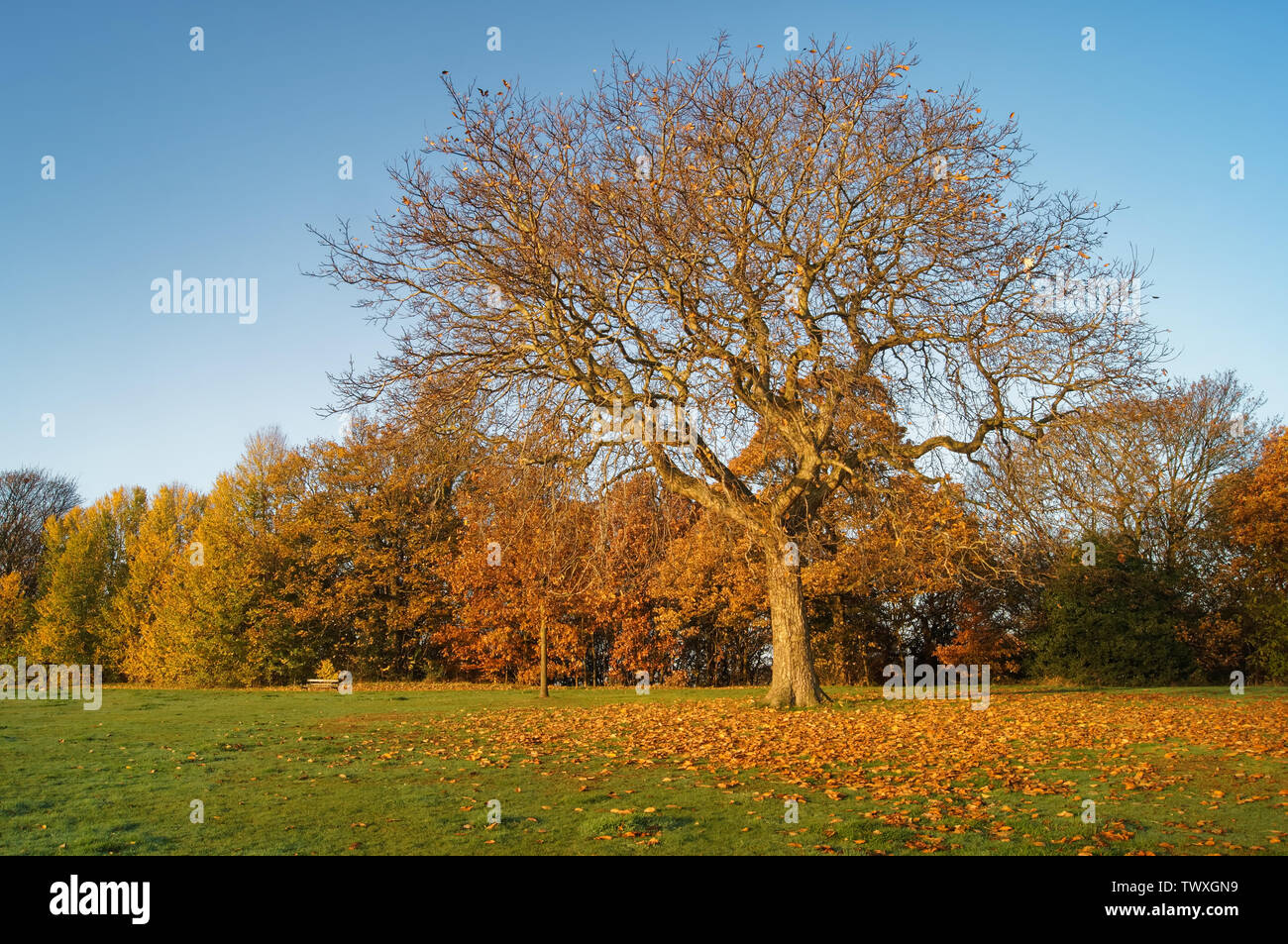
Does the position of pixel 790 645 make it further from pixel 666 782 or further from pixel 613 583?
pixel 666 782

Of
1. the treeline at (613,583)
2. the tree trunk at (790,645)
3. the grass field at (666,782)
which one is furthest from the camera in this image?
the treeline at (613,583)

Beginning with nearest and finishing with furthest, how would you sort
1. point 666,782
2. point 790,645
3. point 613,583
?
1. point 666,782
2. point 790,645
3. point 613,583

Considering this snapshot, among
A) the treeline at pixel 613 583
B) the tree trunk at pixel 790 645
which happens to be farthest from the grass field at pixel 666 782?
the treeline at pixel 613 583

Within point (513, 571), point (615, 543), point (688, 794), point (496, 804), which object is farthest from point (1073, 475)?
point (513, 571)

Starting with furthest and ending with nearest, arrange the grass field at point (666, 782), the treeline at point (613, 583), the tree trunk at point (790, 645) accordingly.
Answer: the treeline at point (613, 583), the tree trunk at point (790, 645), the grass field at point (666, 782)

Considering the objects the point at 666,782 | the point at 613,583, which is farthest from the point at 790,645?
the point at 666,782

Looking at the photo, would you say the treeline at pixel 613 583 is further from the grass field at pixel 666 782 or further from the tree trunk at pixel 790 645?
the grass field at pixel 666 782

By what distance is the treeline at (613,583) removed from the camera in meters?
20.2

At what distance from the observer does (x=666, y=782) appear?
9000 millimetres

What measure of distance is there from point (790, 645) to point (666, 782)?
308 inches

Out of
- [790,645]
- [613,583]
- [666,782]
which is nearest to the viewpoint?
[666,782]

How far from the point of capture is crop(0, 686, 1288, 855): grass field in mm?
6543

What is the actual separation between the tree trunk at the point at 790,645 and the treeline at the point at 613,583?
2.03ft

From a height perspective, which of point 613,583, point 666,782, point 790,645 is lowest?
point 666,782
